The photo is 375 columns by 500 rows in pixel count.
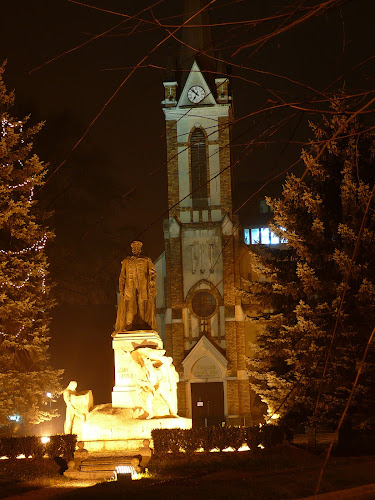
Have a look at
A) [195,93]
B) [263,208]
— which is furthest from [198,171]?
[263,208]

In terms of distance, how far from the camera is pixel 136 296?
60.7ft

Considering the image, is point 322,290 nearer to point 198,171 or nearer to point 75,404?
point 75,404

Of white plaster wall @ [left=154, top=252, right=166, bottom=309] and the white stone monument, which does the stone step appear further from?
white plaster wall @ [left=154, top=252, right=166, bottom=309]

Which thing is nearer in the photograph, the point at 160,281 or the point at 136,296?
the point at 136,296

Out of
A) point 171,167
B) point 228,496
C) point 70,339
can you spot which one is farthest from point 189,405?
point 228,496

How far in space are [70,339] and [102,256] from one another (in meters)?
9.73

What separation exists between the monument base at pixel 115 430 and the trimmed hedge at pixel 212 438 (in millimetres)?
512

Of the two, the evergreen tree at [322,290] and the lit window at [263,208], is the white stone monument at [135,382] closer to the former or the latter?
the evergreen tree at [322,290]

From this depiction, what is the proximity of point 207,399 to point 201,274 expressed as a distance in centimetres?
679

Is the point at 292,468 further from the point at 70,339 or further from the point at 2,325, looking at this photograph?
the point at 70,339

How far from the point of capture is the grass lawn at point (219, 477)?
11188 millimetres

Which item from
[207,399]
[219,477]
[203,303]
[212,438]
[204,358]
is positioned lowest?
[219,477]

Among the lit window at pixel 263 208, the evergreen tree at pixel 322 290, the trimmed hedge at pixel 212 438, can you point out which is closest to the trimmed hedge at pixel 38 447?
the trimmed hedge at pixel 212 438

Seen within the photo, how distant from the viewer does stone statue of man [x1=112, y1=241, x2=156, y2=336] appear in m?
18.3
